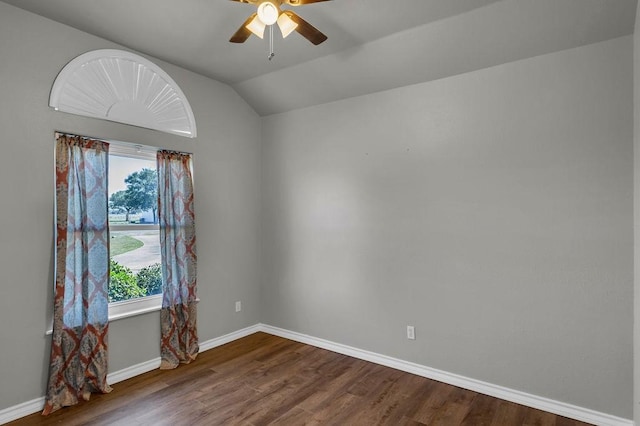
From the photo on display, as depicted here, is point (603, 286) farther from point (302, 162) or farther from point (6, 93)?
point (6, 93)

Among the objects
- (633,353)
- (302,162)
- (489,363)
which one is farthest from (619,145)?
(302,162)

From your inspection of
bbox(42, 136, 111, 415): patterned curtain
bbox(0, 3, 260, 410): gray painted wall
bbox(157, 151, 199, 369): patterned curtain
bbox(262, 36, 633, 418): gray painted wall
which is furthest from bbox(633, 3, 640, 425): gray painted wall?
bbox(42, 136, 111, 415): patterned curtain

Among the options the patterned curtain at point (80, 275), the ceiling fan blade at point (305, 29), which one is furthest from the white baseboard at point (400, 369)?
the ceiling fan blade at point (305, 29)

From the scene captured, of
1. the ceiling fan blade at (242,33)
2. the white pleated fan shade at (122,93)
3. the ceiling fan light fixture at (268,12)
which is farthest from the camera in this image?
the white pleated fan shade at (122,93)

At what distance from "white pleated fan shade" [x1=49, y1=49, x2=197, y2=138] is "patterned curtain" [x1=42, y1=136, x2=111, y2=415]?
29 centimetres

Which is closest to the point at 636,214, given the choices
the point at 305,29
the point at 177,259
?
the point at 305,29

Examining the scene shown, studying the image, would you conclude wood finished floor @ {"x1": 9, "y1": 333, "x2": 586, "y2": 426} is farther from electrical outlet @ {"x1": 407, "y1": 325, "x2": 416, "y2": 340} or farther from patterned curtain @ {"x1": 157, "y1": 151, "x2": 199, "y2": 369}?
electrical outlet @ {"x1": 407, "y1": 325, "x2": 416, "y2": 340}

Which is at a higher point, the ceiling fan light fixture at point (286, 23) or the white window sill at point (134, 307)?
the ceiling fan light fixture at point (286, 23)

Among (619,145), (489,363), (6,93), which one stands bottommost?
(489,363)

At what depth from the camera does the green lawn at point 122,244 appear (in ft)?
10.2

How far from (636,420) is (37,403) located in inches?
157

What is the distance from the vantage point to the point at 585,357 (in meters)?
2.45

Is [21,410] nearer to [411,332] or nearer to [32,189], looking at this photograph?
[32,189]

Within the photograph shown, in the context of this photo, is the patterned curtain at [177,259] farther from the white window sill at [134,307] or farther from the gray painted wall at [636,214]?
the gray painted wall at [636,214]
